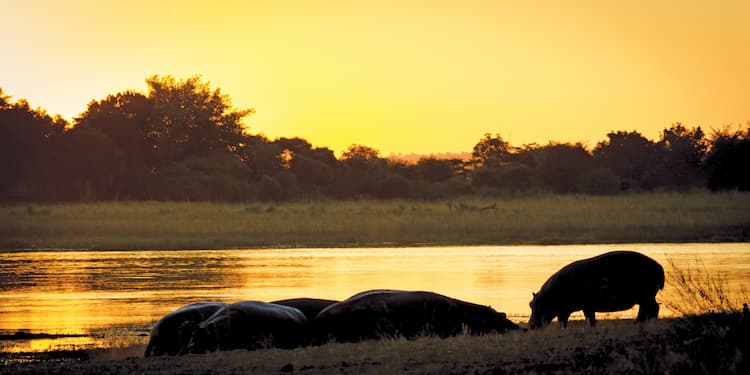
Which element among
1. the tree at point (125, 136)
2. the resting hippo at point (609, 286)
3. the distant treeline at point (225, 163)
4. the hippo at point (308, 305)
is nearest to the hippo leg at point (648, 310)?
the resting hippo at point (609, 286)

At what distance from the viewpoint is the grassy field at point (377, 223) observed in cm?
4072

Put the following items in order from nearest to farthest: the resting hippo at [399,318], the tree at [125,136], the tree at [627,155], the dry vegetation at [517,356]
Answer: the dry vegetation at [517,356] → the resting hippo at [399,318] → the tree at [125,136] → the tree at [627,155]

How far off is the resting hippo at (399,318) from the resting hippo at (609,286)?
135 cm

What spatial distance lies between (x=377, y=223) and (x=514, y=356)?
3494 cm

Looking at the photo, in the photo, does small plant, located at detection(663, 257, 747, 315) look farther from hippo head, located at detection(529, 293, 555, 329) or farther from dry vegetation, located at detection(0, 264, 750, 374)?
hippo head, located at detection(529, 293, 555, 329)

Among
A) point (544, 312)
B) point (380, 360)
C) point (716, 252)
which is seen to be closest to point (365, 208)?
point (716, 252)

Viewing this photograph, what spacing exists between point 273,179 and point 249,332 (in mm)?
56098

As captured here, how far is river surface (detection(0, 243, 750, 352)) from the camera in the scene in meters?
17.3

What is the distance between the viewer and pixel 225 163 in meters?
69.8

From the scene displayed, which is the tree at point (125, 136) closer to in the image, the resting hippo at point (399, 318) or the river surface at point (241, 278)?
the river surface at point (241, 278)

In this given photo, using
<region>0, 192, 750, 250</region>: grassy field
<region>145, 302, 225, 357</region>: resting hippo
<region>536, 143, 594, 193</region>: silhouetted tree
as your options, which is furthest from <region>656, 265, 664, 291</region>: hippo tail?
<region>536, 143, 594, 193</region>: silhouetted tree

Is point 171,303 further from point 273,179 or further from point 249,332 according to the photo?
point 273,179

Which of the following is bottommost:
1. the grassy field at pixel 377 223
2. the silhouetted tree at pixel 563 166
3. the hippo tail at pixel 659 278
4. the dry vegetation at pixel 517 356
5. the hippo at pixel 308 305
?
the dry vegetation at pixel 517 356

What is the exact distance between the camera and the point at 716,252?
1268 inches
